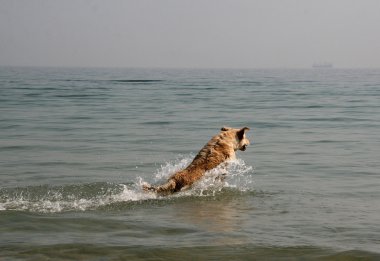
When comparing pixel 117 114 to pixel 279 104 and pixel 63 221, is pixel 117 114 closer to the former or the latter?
pixel 279 104

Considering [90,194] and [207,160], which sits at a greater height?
[207,160]

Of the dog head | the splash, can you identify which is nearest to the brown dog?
the dog head

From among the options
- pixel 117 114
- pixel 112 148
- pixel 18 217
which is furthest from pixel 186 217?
pixel 117 114

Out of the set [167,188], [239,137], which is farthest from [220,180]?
[167,188]

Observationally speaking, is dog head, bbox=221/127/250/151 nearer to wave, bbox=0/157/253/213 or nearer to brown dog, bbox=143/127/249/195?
brown dog, bbox=143/127/249/195

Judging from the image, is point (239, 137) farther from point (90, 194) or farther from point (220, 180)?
point (90, 194)

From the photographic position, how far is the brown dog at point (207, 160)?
11.1 m

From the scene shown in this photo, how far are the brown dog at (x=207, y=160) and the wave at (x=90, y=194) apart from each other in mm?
154

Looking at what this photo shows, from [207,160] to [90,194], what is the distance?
2346 millimetres

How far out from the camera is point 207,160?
11.4 meters

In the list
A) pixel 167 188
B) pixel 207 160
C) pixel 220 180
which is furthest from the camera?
pixel 220 180

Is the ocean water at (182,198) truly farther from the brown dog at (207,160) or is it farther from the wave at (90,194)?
the brown dog at (207,160)

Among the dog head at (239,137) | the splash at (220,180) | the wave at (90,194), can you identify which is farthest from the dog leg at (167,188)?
the dog head at (239,137)

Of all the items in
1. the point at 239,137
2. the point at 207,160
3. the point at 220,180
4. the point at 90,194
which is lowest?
the point at 90,194
